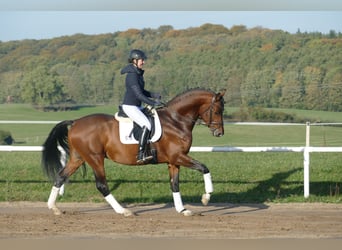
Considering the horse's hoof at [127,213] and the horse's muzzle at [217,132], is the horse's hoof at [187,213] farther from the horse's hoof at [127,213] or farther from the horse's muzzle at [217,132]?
the horse's muzzle at [217,132]

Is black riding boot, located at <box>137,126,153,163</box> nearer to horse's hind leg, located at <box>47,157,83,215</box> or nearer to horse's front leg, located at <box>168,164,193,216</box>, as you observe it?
horse's front leg, located at <box>168,164,193,216</box>

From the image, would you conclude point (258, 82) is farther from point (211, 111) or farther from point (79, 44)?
point (211, 111)

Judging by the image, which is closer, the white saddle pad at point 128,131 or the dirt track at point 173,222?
the dirt track at point 173,222

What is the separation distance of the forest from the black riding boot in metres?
14.2

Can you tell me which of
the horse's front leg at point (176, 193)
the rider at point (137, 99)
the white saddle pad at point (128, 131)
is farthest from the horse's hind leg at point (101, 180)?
the horse's front leg at point (176, 193)

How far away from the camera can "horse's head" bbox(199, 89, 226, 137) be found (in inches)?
462

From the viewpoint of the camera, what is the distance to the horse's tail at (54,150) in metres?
12.4

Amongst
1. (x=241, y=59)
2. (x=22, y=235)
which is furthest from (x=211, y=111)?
(x=241, y=59)

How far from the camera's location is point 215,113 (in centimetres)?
1173

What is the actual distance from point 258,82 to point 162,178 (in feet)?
48.5

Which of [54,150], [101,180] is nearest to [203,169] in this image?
[101,180]

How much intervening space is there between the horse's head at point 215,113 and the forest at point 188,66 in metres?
13.8

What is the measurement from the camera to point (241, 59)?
106 ft

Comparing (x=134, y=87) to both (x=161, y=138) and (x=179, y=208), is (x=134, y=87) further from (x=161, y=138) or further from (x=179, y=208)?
(x=179, y=208)
